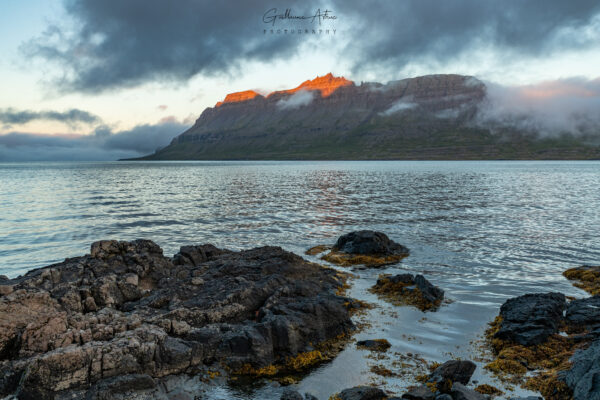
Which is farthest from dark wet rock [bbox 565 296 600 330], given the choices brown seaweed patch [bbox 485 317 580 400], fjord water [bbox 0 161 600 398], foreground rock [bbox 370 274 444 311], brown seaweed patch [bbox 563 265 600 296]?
foreground rock [bbox 370 274 444 311]

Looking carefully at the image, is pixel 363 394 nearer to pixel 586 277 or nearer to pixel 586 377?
pixel 586 377

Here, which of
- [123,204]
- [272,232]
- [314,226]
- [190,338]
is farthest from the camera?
[123,204]

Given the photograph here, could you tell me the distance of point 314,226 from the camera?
1415 inches

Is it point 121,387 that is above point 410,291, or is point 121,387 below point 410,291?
above

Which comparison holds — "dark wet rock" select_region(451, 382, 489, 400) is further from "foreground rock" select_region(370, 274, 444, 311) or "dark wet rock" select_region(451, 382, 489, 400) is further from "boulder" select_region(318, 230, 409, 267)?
"boulder" select_region(318, 230, 409, 267)

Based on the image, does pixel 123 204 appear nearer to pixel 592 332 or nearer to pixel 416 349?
pixel 416 349

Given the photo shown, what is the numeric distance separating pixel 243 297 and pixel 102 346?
18.5 feet

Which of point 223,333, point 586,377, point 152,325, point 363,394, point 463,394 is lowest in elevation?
point 363,394

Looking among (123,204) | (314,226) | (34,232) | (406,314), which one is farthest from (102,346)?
(123,204)

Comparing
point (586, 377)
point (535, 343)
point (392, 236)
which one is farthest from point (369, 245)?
point (586, 377)

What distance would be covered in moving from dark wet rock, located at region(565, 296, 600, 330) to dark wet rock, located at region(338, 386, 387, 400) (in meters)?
8.72

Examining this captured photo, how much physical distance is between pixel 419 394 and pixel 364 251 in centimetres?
1614

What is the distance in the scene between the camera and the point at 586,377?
27.6 feet

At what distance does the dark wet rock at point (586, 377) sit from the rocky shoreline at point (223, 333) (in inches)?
1.4
